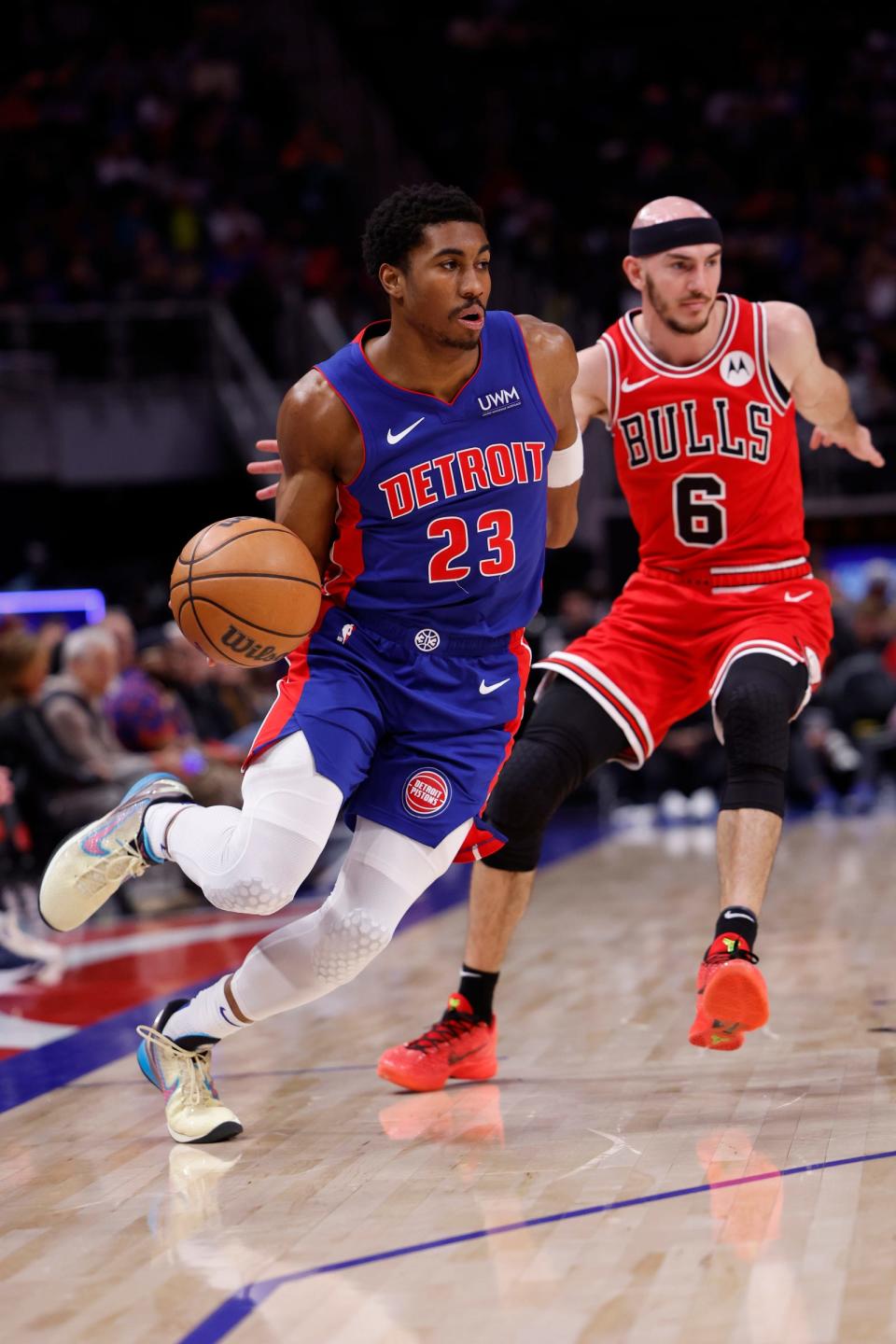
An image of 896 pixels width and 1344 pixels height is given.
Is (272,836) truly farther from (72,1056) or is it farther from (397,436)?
(72,1056)

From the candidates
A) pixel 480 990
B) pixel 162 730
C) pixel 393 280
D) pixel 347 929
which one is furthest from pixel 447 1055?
pixel 162 730

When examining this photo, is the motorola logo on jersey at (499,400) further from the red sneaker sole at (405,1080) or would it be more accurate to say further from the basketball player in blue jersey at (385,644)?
the red sneaker sole at (405,1080)

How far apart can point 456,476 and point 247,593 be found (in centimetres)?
57

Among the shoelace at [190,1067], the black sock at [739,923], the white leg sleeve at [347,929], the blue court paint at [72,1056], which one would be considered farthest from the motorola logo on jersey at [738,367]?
the shoelace at [190,1067]

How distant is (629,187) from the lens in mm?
16453

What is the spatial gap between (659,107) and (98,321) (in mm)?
7026

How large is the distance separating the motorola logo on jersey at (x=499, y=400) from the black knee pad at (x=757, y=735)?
0.98 m

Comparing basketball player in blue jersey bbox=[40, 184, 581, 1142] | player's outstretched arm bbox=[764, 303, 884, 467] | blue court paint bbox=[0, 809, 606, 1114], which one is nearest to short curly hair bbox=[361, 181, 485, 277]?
basketball player in blue jersey bbox=[40, 184, 581, 1142]

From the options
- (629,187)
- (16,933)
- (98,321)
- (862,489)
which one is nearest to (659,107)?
(629,187)

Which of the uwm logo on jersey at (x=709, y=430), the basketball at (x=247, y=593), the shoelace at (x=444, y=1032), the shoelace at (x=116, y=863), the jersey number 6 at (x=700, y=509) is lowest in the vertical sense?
the shoelace at (x=444, y=1032)

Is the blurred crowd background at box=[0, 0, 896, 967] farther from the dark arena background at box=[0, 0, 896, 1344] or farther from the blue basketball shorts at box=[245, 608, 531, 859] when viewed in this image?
the blue basketball shorts at box=[245, 608, 531, 859]

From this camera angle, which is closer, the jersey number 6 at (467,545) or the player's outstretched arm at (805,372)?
the jersey number 6 at (467,545)

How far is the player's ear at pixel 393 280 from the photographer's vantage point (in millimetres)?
3703

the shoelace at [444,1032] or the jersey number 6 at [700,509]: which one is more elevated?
the jersey number 6 at [700,509]
